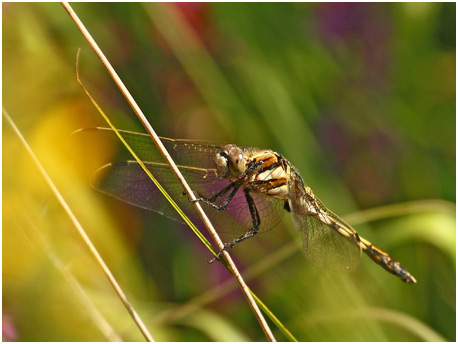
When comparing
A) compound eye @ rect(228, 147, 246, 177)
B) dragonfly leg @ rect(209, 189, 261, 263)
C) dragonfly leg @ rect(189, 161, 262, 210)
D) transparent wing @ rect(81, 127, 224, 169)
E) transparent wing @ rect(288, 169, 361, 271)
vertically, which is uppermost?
transparent wing @ rect(81, 127, 224, 169)

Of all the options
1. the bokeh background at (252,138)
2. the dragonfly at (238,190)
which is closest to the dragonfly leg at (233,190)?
the dragonfly at (238,190)

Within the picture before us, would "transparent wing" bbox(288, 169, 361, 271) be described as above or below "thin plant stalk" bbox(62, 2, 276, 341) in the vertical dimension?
below

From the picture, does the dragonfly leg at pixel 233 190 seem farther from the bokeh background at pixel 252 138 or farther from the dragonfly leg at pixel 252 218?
the bokeh background at pixel 252 138

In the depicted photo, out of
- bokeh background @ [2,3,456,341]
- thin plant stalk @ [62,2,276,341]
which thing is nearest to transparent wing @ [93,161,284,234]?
bokeh background @ [2,3,456,341]

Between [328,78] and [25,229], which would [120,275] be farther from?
[328,78]

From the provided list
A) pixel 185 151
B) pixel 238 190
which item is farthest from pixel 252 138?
pixel 185 151

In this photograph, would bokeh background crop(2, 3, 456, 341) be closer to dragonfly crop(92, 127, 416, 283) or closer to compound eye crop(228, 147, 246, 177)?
dragonfly crop(92, 127, 416, 283)
